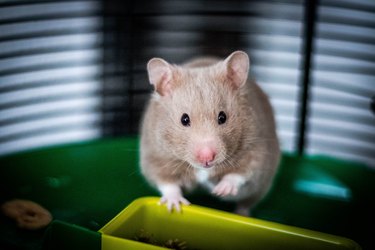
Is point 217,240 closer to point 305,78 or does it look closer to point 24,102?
point 305,78


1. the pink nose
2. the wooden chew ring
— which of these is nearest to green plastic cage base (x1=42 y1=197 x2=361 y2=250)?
the pink nose

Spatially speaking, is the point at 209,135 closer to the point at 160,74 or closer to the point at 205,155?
the point at 205,155

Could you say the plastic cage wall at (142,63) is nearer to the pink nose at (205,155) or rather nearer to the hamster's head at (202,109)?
the hamster's head at (202,109)

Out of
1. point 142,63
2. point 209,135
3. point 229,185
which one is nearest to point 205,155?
point 209,135

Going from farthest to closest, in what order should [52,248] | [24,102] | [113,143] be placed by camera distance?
[24,102] → [113,143] → [52,248]

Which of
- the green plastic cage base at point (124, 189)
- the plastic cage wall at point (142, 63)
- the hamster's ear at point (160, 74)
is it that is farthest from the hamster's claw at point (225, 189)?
the plastic cage wall at point (142, 63)

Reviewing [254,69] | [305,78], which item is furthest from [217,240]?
[254,69]

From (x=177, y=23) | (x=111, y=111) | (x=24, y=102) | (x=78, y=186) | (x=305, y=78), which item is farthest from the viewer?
(x=177, y=23)
